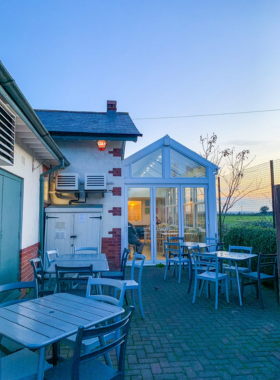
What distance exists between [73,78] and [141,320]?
8220 millimetres

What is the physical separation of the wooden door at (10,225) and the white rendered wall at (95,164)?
2.60 m

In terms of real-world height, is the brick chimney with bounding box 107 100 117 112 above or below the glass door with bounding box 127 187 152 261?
above

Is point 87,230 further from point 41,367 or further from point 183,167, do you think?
point 41,367

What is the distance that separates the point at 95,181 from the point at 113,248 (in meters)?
1.89

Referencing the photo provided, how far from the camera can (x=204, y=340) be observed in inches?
125

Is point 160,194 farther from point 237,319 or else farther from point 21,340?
point 21,340

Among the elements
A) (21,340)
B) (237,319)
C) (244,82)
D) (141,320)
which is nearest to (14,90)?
(21,340)

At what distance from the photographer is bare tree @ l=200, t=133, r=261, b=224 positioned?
35.9 ft

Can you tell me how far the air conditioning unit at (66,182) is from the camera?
670 centimetres

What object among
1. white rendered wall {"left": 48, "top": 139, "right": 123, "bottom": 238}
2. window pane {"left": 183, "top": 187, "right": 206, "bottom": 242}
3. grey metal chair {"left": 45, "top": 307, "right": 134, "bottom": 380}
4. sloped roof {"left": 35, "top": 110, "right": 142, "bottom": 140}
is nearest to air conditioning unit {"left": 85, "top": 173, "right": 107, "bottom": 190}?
white rendered wall {"left": 48, "top": 139, "right": 123, "bottom": 238}

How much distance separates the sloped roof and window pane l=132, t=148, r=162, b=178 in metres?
1.10

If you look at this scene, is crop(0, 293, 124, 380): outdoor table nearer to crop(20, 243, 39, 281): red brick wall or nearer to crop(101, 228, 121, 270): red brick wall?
crop(20, 243, 39, 281): red brick wall

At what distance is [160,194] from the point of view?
26.2 ft

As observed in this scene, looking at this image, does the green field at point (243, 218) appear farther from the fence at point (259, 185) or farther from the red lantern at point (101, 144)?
the red lantern at point (101, 144)
